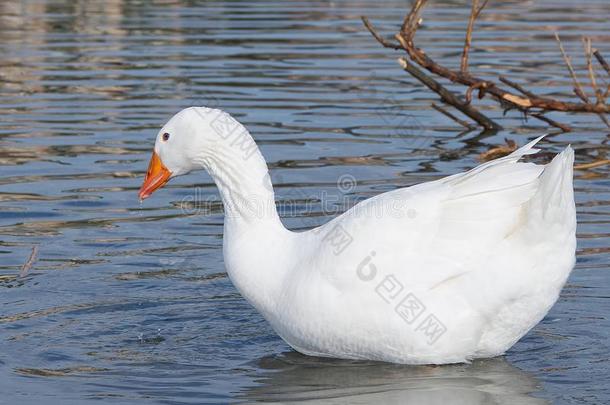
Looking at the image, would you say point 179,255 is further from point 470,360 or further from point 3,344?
point 470,360

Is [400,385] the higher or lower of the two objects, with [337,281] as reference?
lower

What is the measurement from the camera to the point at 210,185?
10.7m

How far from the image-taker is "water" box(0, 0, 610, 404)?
6523 mm

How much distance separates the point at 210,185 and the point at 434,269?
470cm

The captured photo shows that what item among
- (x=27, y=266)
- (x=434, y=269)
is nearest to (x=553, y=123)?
(x=27, y=266)

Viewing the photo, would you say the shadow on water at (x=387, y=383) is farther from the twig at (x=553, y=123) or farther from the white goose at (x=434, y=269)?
the twig at (x=553, y=123)

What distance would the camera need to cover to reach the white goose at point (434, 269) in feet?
20.6

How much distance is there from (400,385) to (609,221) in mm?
3483

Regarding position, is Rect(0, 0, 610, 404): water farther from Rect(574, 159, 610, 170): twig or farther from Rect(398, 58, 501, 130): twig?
Rect(398, 58, 501, 130): twig

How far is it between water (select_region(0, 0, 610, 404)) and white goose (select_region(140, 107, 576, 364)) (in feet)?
0.89

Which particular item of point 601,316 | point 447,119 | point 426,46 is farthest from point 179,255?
point 426,46

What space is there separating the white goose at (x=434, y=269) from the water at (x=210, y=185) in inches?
10.6

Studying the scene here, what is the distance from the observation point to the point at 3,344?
6918 mm

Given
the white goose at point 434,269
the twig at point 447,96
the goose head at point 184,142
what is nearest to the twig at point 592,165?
the twig at point 447,96
